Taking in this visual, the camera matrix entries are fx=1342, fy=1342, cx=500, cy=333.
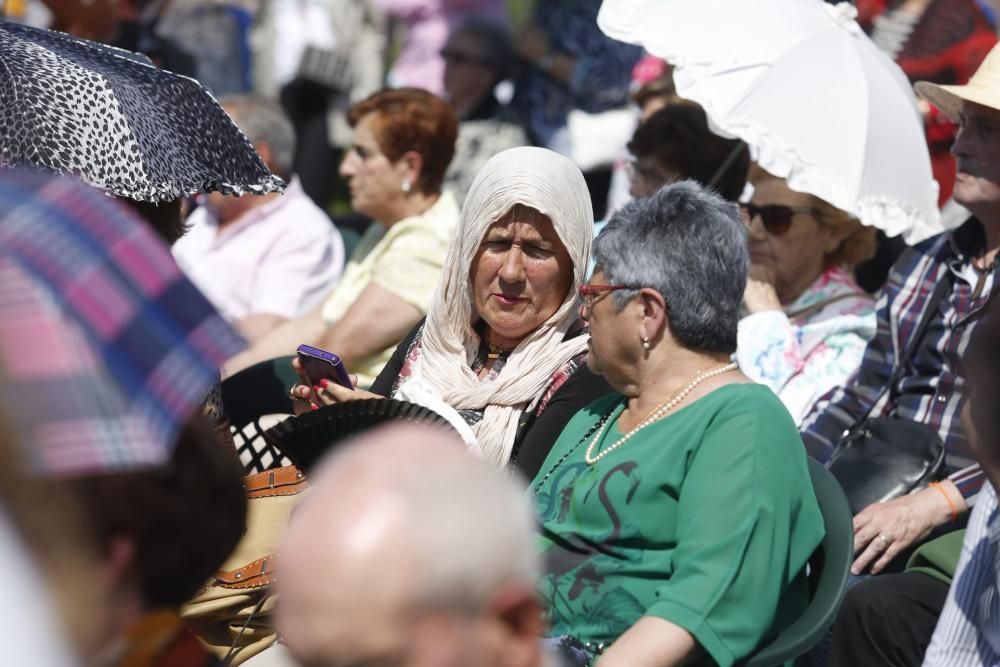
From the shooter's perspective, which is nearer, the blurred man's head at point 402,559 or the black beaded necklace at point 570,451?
the blurred man's head at point 402,559

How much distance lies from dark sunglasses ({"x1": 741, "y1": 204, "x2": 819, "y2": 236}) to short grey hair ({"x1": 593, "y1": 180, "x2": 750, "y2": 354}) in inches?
62.6

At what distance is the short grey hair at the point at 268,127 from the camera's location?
6512 mm

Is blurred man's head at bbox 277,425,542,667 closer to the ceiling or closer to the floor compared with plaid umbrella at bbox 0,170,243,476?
closer to the floor

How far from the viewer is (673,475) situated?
290 centimetres

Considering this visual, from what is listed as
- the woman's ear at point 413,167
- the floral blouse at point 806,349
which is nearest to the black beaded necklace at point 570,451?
the floral blouse at point 806,349

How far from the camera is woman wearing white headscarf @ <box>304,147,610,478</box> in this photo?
3.60 metres

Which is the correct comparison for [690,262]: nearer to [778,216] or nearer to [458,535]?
[778,216]

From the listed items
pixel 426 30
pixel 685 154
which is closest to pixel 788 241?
pixel 685 154

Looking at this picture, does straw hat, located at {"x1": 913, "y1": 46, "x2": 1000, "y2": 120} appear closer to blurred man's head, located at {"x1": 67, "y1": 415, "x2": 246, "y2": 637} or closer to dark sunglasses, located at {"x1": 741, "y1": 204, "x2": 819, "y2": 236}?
dark sunglasses, located at {"x1": 741, "y1": 204, "x2": 819, "y2": 236}

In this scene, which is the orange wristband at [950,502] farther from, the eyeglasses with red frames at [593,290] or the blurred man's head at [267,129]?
the blurred man's head at [267,129]

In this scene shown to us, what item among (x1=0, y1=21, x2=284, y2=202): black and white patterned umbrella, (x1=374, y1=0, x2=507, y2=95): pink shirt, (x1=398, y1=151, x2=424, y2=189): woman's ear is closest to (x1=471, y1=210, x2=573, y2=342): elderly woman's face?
(x1=0, y1=21, x2=284, y2=202): black and white patterned umbrella

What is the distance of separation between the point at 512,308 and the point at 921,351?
1250mm

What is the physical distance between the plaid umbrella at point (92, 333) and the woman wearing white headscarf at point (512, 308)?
223 cm

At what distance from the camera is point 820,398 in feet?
13.9
